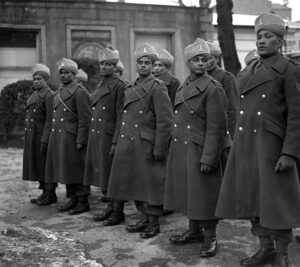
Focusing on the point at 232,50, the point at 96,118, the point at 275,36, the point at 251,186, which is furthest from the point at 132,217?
the point at 232,50

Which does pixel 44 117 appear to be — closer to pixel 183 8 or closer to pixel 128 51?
pixel 128 51

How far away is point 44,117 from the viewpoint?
7.28 metres

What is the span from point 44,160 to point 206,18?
38.4 ft

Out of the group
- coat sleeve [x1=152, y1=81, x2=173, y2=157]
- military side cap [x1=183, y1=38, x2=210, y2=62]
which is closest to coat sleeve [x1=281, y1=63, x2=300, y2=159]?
military side cap [x1=183, y1=38, x2=210, y2=62]

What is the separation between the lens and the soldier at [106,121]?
6023mm

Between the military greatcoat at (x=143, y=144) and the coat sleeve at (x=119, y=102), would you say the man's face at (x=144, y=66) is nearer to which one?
the military greatcoat at (x=143, y=144)

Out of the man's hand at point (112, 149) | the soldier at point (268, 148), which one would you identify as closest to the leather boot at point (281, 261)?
the soldier at point (268, 148)

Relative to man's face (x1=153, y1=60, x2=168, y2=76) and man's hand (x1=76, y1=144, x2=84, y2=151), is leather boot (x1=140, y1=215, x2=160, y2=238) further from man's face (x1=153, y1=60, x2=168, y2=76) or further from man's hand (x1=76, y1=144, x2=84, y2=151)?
man's face (x1=153, y1=60, x2=168, y2=76)

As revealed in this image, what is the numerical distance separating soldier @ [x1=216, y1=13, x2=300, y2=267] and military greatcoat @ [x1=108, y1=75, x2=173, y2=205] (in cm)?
123

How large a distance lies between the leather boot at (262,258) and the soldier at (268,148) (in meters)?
0.12

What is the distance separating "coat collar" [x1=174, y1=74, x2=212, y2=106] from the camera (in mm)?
4664

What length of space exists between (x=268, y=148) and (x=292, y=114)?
335 millimetres

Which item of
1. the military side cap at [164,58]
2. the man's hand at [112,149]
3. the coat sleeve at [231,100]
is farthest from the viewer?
the military side cap at [164,58]

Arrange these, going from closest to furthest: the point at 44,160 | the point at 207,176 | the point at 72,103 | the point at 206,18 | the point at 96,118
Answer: the point at 207,176, the point at 96,118, the point at 72,103, the point at 44,160, the point at 206,18
